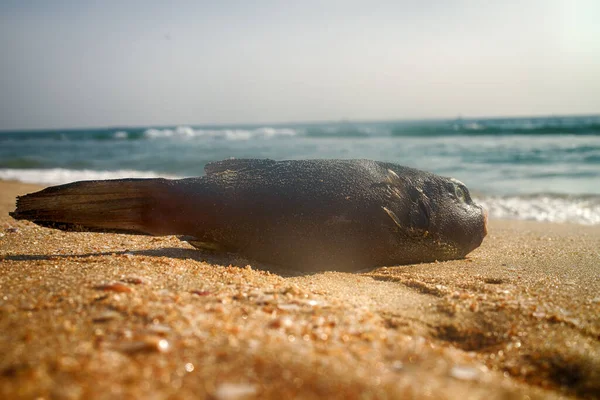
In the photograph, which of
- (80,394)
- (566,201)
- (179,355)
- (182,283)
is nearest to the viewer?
(80,394)

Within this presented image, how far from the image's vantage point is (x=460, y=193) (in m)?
4.19

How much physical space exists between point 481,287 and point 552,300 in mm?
448

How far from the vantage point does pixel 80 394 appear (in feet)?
4.72

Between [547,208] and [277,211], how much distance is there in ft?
22.2

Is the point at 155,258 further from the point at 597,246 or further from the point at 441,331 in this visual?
the point at 597,246

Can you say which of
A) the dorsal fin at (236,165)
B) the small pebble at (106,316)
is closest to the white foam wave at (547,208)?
the dorsal fin at (236,165)

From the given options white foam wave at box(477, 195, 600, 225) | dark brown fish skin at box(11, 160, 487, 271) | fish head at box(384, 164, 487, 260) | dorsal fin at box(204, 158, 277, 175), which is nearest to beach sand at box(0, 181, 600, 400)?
dark brown fish skin at box(11, 160, 487, 271)

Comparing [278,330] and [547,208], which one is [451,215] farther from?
[547,208]

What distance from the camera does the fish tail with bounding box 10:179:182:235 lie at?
11.1ft

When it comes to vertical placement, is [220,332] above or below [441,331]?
above

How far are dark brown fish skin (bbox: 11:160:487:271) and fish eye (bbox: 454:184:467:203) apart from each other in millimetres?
372

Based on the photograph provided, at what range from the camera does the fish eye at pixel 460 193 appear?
414 centimetres

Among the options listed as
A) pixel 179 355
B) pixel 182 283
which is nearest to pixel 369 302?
pixel 182 283

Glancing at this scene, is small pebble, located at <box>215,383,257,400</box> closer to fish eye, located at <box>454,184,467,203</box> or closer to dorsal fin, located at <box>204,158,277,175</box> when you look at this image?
dorsal fin, located at <box>204,158,277,175</box>
